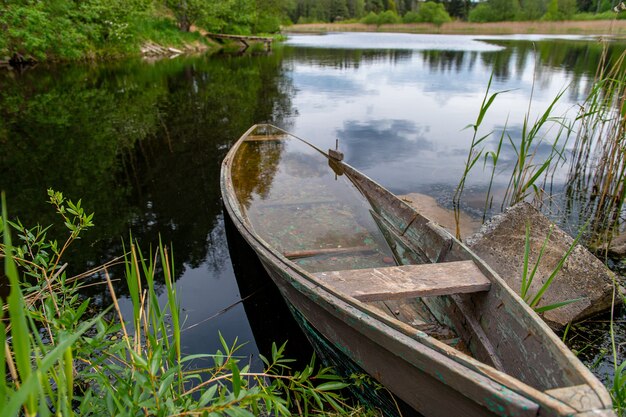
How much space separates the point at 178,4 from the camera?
28500mm

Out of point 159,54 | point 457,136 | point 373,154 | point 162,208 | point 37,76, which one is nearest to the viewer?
point 162,208

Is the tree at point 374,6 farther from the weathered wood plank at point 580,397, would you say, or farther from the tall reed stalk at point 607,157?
the weathered wood plank at point 580,397

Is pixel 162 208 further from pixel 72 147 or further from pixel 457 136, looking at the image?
pixel 457 136

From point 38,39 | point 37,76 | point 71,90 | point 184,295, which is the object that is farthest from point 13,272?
point 38,39

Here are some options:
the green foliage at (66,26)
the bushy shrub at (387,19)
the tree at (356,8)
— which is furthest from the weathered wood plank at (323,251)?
the tree at (356,8)

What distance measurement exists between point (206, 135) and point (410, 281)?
7901 millimetres

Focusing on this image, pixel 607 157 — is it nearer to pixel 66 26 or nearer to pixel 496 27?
pixel 66 26

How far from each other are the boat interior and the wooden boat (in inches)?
0.4

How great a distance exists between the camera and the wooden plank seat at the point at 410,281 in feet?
8.13

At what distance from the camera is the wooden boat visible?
1.68 m

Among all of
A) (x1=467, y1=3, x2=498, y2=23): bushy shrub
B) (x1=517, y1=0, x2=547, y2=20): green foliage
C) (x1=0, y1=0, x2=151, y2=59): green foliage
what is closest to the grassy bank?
(x1=517, y1=0, x2=547, y2=20): green foliage

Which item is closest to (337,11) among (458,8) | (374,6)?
(374,6)

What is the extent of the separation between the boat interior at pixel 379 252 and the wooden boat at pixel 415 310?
11 mm

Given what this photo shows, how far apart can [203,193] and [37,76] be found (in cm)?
1297
